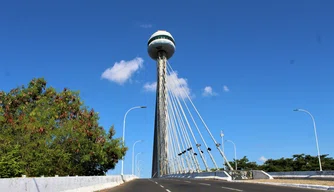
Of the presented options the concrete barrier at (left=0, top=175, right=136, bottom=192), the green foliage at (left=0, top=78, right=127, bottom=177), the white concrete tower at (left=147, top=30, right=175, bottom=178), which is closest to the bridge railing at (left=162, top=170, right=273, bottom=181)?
the green foliage at (left=0, top=78, right=127, bottom=177)

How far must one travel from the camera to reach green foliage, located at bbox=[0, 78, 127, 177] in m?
29.0

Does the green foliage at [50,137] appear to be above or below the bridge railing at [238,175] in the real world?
above

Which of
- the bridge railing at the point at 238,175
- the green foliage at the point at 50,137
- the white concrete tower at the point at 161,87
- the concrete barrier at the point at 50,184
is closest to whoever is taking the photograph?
A: the concrete barrier at the point at 50,184

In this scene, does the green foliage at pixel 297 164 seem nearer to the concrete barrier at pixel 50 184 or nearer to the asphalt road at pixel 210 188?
the asphalt road at pixel 210 188

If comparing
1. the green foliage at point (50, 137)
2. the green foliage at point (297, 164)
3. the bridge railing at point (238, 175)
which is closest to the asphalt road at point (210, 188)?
the green foliage at point (50, 137)

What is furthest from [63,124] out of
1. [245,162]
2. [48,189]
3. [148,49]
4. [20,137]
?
[245,162]

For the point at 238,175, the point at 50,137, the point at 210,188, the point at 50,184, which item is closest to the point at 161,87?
the point at 238,175

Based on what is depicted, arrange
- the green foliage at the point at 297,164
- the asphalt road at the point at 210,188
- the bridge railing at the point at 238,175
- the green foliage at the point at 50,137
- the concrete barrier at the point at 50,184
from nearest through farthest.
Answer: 1. the concrete barrier at the point at 50,184
2. the asphalt road at the point at 210,188
3. the green foliage at the point at 50,137
4. the bridge railing at the point at 238,175
5. the green foliage at the point at 297,164

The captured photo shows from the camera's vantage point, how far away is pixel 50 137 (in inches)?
1249

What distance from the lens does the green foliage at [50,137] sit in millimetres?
28984

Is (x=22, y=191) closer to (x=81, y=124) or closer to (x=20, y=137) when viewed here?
(x=20, y=137)

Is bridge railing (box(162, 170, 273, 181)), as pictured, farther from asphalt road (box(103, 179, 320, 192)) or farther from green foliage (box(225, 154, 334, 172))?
green foliage (box(225, 154, 334, 172))

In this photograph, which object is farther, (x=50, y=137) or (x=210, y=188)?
(x=50, y=137)

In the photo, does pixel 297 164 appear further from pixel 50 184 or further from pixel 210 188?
pixel 50 184
